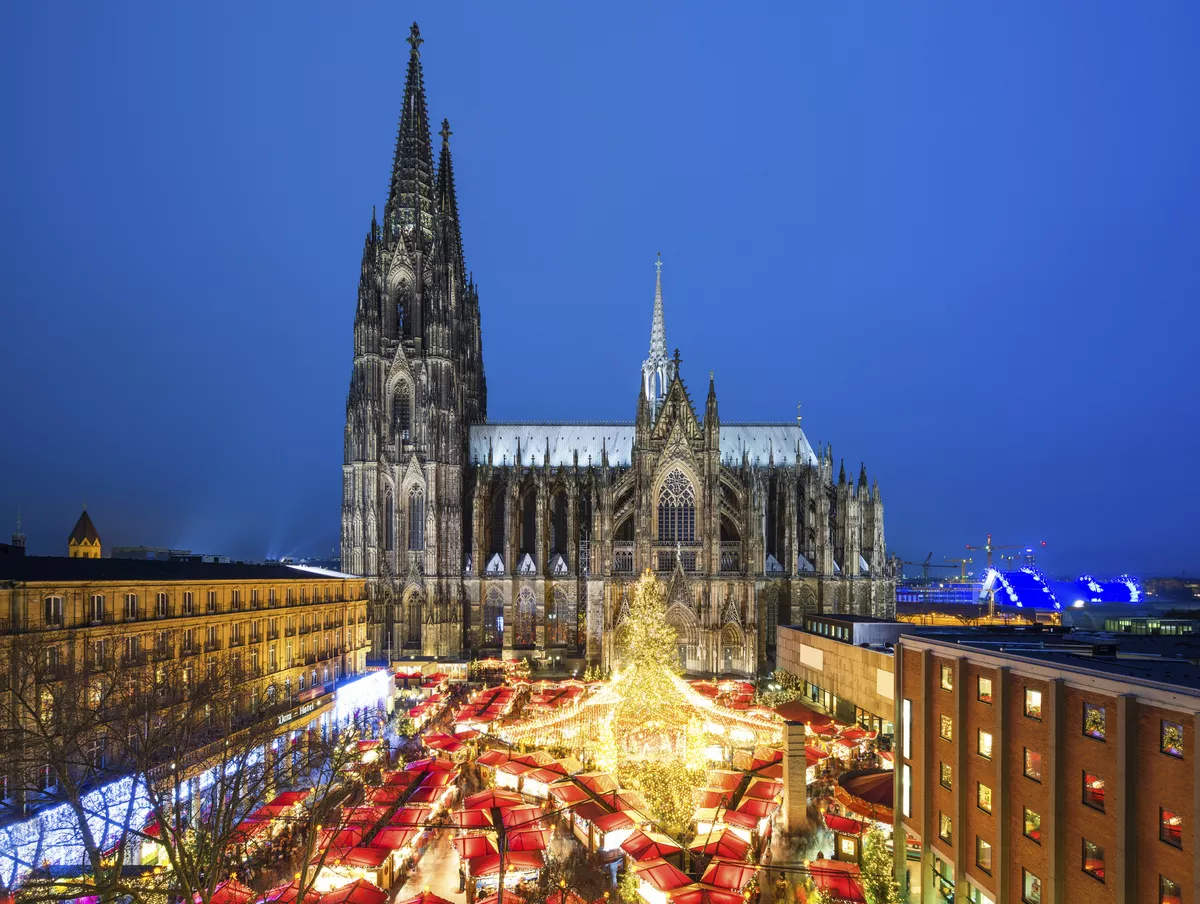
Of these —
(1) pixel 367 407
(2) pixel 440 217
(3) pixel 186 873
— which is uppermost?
(2) pixel 440 217

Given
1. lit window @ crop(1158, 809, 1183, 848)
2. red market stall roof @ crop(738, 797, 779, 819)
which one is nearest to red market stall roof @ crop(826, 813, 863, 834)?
red market stall roof @ crop(738, 797, 779, 819)

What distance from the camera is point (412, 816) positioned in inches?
1069

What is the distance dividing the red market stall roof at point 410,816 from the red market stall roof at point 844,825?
16098 mm

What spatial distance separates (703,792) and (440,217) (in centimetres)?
5780

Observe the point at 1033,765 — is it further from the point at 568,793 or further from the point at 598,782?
the point at 568,793

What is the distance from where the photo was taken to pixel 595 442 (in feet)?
240

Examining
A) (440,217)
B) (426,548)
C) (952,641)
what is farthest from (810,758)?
(440,217)

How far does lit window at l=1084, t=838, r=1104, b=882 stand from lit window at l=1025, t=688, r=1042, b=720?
3233mm

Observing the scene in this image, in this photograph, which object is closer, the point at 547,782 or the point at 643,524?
the point at 547,782

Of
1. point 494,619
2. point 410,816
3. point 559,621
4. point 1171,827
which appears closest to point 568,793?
point 410,816

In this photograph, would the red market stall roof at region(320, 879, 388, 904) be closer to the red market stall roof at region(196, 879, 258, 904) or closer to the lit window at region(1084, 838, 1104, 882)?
the red market stall roof at region(196, 879, 258, 904)

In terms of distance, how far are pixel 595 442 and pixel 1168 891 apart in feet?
197

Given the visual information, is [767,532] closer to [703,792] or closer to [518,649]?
[518,649]

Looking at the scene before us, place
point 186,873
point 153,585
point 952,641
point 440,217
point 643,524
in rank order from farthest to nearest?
point 440,217
point 643,524
point 153,585
point 952,641
point 186,873
